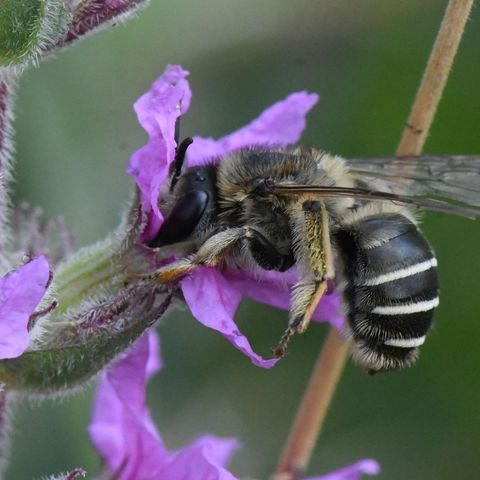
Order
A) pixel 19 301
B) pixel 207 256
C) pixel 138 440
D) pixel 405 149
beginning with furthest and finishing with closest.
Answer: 1. pixel 138 440
2. pixel 405 149
3. pixel 207 256
4. pixel 19 301

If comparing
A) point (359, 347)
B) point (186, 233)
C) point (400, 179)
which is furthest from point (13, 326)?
point (400, 179)

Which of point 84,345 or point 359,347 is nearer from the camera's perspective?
point 84,345

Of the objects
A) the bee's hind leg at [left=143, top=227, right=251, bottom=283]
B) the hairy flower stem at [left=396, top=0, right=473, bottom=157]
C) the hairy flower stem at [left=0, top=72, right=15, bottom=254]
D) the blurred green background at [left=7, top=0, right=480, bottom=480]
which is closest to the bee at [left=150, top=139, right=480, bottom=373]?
the bee's hind leg at [left=143, top=227, right=251, bottom=283]

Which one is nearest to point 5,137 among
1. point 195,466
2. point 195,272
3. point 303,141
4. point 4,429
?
point 195,272

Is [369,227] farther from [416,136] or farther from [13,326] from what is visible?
[13,326]

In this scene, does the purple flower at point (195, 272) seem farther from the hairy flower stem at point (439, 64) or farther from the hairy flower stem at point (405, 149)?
the hairy flower stem at point (439, 64)

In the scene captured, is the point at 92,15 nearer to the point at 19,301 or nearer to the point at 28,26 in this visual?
the point at 28,26

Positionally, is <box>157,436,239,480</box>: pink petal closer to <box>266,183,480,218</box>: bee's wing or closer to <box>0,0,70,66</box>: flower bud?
<box>266,183,480,218</box>: bee's wing

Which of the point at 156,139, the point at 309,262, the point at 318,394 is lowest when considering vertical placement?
the point at 318,394
